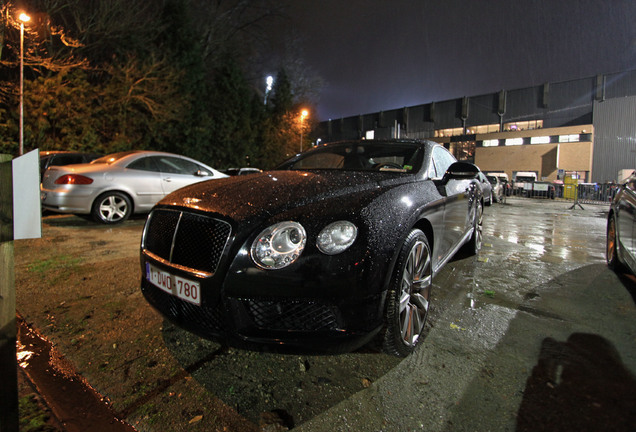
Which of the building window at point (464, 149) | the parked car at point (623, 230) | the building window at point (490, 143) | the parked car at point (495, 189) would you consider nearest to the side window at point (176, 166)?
the parked car at point (623, 230)

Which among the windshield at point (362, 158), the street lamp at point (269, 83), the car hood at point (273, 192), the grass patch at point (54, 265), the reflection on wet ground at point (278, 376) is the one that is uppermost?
the street lamp at point (269, 83)

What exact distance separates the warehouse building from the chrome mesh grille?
3785 cm

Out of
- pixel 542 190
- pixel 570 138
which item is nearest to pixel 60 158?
pixel 542 190

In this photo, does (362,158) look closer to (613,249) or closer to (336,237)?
(336,237)

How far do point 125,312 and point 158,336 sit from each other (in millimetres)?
559

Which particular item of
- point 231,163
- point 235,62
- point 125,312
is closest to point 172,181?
point 125,312

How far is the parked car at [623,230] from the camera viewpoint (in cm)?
321

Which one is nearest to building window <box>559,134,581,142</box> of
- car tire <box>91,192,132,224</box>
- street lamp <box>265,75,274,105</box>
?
street lamp <box>265,75,274,105</box>

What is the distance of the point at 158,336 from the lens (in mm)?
2342

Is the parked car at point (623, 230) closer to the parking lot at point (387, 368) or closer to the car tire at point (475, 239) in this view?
the parking lot at point (387, 368)

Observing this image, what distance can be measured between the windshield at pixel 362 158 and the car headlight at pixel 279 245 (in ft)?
4.81

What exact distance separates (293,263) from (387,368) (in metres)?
0.92

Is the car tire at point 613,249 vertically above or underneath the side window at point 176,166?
Answer: underneath

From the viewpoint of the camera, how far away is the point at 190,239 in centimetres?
188
